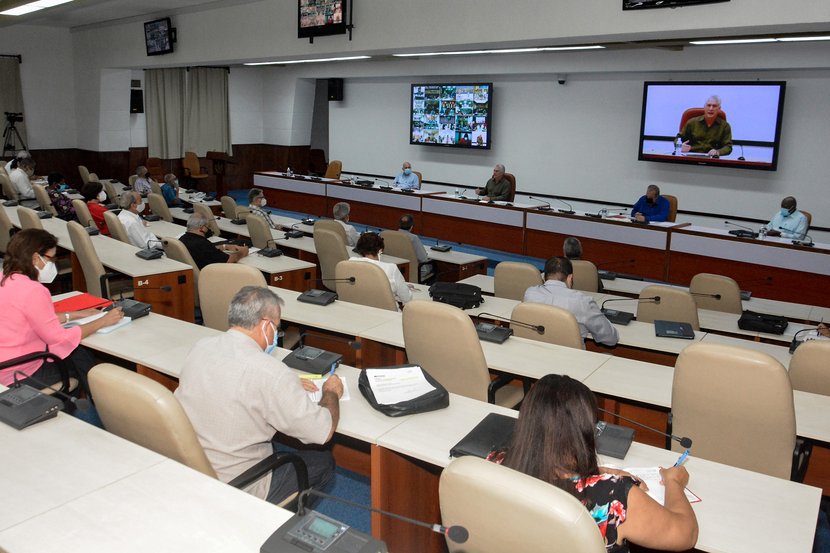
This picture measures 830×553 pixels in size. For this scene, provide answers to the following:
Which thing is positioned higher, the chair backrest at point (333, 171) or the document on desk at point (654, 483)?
the chair backrest at point (333, 171)

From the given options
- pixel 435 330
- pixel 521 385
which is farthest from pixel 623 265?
pixel 435 330

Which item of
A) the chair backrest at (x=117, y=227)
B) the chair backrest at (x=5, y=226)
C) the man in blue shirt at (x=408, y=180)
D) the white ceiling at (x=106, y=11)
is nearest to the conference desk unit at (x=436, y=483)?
the chair backrest at (x=117, y=227)

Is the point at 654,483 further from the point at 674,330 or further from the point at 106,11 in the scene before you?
the point at 106,11

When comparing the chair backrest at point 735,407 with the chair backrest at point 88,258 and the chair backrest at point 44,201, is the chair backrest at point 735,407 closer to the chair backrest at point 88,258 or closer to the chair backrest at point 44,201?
the chair backrest at point 88,258

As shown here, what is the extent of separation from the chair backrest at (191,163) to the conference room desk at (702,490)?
42.2ft

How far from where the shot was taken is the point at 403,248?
6742mm

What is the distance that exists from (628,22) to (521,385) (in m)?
3.90

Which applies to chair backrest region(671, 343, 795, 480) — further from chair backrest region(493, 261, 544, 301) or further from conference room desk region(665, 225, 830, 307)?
conference room desk region(665, 225, 830, 307)

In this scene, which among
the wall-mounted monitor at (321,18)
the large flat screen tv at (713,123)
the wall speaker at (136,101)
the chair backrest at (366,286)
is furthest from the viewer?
the wall speaker at (136,101)

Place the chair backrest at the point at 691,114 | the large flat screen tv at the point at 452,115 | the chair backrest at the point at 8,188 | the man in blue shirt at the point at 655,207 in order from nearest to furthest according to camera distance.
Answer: the man in blue shirt at the point at 655,207 < the chair backrest at the point at 691,114 < the chair backrest at the point at 8,188 < the large flat screen tv at the point at 452,115

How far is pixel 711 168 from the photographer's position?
32.6 feet

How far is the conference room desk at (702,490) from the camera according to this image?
6.30 feet

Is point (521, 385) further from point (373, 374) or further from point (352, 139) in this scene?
point (352, 139)

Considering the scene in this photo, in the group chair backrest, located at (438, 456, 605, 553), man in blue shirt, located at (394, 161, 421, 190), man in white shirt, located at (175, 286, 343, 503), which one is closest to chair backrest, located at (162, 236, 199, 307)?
man in white shirt, located at (175, 286, 343, 503)
